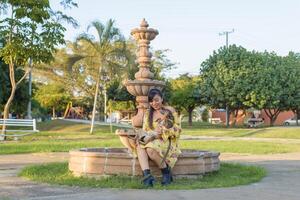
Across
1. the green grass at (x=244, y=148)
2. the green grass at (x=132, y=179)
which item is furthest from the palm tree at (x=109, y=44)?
the green grass at (x=132, y=179)

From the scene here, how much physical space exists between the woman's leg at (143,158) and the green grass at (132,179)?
276 mm

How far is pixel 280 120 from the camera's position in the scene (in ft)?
256

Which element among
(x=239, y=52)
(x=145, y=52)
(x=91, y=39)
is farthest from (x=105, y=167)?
(x=239, y=52)

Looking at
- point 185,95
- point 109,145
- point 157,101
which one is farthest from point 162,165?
point 185,95

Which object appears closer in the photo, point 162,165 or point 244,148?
point 162,165

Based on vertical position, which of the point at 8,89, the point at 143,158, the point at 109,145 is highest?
the point at 8,89

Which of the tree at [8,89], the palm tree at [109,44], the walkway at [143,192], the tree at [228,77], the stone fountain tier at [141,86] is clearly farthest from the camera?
the tree at [228,77]

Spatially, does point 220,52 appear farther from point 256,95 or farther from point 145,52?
point 145,52

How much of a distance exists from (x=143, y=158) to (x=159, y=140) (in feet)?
1.27

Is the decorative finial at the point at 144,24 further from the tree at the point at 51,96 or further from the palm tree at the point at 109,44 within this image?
the tree at the point at 51,96

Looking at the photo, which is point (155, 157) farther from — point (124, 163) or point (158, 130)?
point (124, 163)

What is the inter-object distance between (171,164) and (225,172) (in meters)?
2.14

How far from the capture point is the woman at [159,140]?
805 centimetres

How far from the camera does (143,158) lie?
8.02 metres
